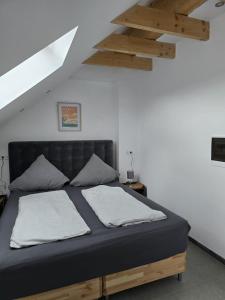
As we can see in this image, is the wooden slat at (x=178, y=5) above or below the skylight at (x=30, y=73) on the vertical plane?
above

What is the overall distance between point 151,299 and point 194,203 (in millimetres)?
1343

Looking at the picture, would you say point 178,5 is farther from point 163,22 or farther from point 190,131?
point 190,131

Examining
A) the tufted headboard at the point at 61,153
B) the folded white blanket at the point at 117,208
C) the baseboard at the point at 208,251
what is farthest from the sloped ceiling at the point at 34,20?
the baseboard at the point at 208,251

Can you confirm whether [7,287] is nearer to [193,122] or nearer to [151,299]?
[151,299]

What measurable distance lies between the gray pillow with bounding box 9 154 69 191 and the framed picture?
0.72 meters

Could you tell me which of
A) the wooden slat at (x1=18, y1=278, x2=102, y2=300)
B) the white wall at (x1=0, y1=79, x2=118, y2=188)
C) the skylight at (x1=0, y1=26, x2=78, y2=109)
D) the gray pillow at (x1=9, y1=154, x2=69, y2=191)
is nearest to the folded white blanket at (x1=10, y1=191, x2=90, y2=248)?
the wooden slat at (x1=18, y1=278, x2=102, y2=300)

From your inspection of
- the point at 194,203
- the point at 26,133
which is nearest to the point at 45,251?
the point at 194,203

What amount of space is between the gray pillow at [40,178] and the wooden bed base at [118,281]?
183cm

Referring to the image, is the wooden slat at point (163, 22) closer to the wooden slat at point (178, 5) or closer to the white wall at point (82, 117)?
the wooden slat at point (178, 5)

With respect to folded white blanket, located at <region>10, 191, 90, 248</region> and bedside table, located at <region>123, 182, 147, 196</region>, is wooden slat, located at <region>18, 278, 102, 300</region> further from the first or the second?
bedside table, located at <region>123, 182, 147, 196</region>

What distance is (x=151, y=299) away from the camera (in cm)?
194

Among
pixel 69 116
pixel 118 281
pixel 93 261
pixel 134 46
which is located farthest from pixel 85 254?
pixel 69 116

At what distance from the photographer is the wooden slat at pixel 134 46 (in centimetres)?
255

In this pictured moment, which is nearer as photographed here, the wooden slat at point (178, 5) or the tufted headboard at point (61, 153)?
the wooden slat at point (178, 5)
